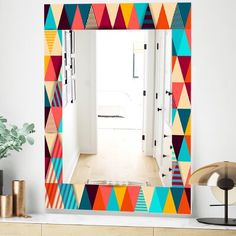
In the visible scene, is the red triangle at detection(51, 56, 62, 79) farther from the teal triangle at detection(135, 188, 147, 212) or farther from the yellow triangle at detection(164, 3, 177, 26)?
the teal triangle at detection(135, 188, 147, 212)

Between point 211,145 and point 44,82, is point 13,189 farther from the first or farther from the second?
point 211,145

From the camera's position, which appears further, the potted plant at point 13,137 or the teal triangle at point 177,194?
the teal triangle at point 177,194

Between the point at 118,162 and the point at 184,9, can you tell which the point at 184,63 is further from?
the point at 118,162

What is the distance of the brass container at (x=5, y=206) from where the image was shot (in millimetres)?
3549

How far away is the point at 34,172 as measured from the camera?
3721 millimetres

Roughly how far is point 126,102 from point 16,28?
80 centimetres

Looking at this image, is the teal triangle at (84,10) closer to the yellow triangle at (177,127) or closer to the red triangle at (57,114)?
the red triangle at (57,114)

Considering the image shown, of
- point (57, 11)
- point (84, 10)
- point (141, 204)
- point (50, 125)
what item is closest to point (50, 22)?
point (57, 11)

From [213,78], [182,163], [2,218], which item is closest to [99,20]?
[213,78]

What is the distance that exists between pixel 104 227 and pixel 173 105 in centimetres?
81

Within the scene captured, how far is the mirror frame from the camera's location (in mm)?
3541

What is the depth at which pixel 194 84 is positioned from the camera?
11.6ft

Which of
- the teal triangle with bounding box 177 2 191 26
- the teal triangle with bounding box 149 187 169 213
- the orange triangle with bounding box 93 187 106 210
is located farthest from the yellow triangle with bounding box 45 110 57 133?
the teal triangle with bounding box 177 2 191 26

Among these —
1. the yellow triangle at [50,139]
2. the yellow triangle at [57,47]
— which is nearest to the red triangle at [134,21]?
the yellow triangle at [57,47]
